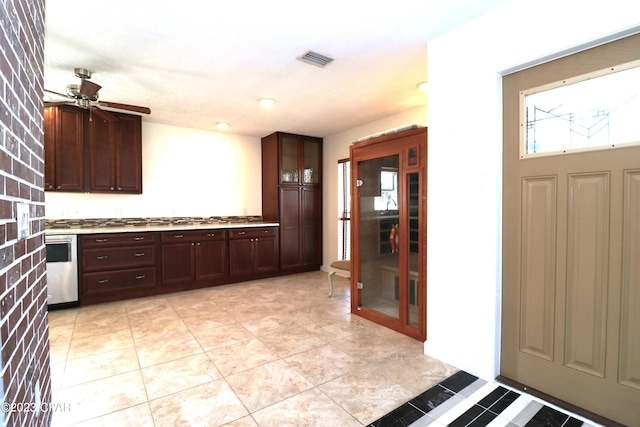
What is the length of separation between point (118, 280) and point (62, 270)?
0.57 metres

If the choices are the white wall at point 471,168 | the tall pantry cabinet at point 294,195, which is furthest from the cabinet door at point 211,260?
the white wall at point 471,168

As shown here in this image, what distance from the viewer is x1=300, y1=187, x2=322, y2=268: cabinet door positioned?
546cm

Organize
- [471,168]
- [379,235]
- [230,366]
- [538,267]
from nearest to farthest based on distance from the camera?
[538,267]
[471,168]
[230,366]
[379,235]

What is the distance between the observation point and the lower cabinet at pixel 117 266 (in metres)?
3.64

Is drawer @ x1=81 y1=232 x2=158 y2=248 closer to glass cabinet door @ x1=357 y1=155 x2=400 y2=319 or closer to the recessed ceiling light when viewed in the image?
the recessed ceiling light

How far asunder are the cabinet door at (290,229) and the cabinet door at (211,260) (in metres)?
1.02

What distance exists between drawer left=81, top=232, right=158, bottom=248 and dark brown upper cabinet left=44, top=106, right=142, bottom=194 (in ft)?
2.24

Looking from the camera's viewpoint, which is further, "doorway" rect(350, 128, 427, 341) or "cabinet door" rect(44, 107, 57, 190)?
"cabinet door" rect(44, 107, 57, 190)

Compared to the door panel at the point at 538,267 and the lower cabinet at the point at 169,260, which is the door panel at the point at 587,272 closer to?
the door panel at the point at 538,267

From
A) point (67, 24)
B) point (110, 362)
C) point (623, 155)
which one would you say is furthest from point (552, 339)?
point (67, 24)

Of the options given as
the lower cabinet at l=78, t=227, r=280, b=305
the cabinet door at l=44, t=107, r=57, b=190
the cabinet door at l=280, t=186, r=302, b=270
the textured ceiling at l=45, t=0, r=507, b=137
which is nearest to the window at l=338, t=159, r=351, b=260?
the cabinet door at l=280, t=186, r=302, b=270

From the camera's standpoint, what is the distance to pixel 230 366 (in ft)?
7.37

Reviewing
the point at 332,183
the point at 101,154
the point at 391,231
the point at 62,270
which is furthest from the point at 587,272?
the point at 101,154

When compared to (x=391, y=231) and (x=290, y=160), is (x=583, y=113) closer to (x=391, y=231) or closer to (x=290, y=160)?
(x=391, y=231)
